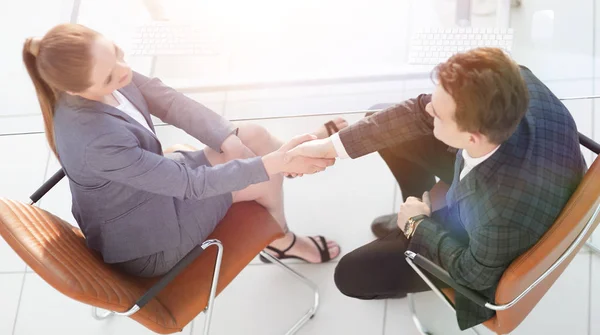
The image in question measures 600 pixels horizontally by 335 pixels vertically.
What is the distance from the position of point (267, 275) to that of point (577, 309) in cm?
102

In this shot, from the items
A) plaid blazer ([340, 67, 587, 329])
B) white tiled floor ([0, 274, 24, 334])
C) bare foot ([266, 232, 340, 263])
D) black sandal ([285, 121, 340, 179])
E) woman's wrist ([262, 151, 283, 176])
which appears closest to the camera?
plaid blazer ([340, 67, 587, 329])

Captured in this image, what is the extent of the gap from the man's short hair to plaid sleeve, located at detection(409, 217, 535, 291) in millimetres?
207

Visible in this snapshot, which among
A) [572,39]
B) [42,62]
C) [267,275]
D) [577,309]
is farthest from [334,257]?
[42,62]

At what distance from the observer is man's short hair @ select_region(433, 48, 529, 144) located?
1205mm

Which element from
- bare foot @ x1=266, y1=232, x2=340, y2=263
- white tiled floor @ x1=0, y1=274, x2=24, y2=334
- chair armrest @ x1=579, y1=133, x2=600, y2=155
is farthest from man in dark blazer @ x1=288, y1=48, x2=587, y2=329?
white tiled floor @ x1=0, y1=274, x2=24, y2=334

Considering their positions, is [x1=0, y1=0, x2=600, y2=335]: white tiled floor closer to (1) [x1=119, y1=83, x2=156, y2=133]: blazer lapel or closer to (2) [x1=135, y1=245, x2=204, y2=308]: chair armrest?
(1) [x1=119, y1=83, x2=156, y2=133]: blazer lapel

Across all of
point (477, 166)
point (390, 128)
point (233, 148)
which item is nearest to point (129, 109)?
point (233, 148)

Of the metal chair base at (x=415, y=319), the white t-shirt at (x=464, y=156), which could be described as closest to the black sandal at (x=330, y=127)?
the white t-shirt at (x=464, y=156)

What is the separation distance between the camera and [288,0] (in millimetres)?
1953

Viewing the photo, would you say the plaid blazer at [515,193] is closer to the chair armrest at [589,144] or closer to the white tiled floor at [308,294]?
the chair armrest at [589,144]

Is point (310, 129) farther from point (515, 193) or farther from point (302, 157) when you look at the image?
point (515, 193)

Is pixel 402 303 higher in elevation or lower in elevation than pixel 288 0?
lower

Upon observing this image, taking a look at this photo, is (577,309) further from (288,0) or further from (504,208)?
(288,0)

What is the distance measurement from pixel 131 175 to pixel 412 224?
686mm
